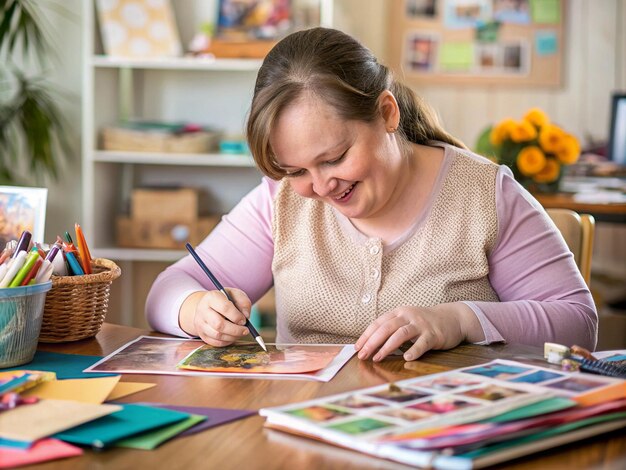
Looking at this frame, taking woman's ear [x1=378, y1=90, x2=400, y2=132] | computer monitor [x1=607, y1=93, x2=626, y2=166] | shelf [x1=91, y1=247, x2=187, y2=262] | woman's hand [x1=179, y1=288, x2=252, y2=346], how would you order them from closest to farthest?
woman's hand [x1=179, y1=288, x2=252, y2=346] < woman's ear [x1=378, y1=90, x2=400, y2=132] < shelf [x1=91, y1=247, x2=187, y2=262] < computer monitor [x1=607, y1=93, x2=626, y2=166]

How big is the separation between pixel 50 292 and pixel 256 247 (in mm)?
450

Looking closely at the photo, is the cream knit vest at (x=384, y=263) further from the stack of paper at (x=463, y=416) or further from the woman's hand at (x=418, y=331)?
the stack of paper at (x=463, y=416)

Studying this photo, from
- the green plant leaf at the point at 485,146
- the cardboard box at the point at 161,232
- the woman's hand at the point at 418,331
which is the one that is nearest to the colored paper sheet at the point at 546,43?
the green plant leaf at the point at 485,146

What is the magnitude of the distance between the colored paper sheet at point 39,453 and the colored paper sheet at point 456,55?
12.6 feet

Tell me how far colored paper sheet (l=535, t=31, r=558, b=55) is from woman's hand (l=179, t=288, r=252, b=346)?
339cm

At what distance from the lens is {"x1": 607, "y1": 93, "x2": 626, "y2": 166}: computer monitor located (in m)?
4.16

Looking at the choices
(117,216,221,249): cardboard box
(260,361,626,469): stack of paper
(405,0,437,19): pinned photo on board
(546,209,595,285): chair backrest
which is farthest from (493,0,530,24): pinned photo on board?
(260,361,626,469): stack of paper

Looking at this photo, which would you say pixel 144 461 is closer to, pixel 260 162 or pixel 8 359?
pixel 8 359

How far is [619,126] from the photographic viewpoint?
164 inches

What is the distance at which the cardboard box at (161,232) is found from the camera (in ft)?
12.5

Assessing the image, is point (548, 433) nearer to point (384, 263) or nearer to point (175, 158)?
point (384, 263)

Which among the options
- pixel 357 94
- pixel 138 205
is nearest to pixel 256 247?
pixel 357 94

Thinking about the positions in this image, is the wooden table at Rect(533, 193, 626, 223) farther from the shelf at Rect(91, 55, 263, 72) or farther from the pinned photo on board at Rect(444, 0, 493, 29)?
the pinned photo on board at Rect(444, 0, 493, 29)

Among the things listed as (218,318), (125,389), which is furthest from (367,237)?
(125,389)
